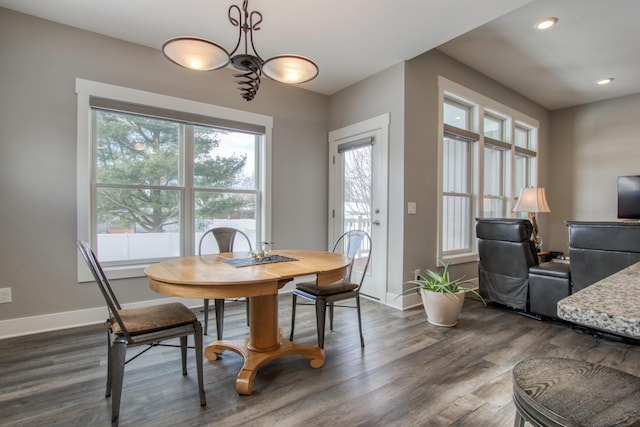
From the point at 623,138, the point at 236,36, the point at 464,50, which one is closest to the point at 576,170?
the point at 623,138

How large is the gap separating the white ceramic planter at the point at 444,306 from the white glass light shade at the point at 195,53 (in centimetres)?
254

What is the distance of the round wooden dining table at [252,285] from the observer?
158cm

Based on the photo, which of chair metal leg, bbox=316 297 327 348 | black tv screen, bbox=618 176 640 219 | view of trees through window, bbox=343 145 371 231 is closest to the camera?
chair metal leg, bbox=316 297 327 348

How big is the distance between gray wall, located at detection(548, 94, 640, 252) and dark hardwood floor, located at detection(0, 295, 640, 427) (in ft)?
12.7

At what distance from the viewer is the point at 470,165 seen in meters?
4.36

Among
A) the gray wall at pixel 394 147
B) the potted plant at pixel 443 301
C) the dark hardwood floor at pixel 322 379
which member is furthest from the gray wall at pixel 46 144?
the potted plant at pixel 443 301

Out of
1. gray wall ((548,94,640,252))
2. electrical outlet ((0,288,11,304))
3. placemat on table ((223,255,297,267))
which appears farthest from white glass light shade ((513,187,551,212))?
electrical outlet ((0,288,11,304))

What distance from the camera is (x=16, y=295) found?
2.61 m

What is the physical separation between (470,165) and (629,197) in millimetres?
2951

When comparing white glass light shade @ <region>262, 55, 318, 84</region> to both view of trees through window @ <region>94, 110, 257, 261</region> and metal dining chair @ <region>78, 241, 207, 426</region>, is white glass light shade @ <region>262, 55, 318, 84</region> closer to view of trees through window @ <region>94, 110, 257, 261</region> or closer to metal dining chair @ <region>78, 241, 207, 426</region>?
metal dining chair @ <region>78, 241, 207, 426</region>

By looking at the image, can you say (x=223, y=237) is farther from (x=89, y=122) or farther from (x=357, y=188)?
(x=357, y=188)

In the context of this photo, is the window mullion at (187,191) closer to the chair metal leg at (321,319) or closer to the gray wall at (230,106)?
the gray wall at (230,106)

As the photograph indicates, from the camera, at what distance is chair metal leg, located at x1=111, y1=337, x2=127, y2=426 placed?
1.51 metres

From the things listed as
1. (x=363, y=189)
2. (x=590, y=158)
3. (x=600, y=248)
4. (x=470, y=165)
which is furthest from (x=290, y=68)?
(x=590, y=158)
